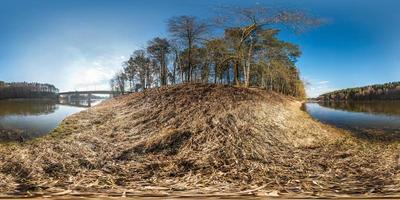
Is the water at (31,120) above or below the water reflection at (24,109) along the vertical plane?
below

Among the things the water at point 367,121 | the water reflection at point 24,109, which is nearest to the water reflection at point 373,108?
the water at point 367,121

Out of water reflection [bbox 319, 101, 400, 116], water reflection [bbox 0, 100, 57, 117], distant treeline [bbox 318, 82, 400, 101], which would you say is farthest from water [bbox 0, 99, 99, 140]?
distant treeline [bbox 318, 82, 400, 101]

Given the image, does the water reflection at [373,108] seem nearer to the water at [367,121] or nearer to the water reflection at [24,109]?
the water at [367,121]

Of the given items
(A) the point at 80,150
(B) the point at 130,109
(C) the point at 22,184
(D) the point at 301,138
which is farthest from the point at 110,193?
(B) the point at 130,109

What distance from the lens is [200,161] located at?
3734 mm

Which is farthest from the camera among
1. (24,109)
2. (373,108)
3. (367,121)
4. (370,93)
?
(370,93)

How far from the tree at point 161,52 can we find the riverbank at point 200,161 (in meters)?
15.6

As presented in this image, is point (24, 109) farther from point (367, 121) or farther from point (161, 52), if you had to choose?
point (367, 121)

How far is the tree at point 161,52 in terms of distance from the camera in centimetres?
2136

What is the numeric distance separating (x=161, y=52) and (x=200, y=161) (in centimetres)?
1980

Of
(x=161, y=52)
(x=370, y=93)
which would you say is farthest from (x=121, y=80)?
(x=370, y=93)

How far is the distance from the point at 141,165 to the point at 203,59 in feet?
67.2

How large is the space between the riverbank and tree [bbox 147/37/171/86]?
15569 mm

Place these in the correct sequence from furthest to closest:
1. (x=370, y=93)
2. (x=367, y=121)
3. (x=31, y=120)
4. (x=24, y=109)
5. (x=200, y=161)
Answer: (x=370, y=93) → (x=24, y=109) → (x=367, y=121) → (x=31, y=120) → (x=200, y=161)
